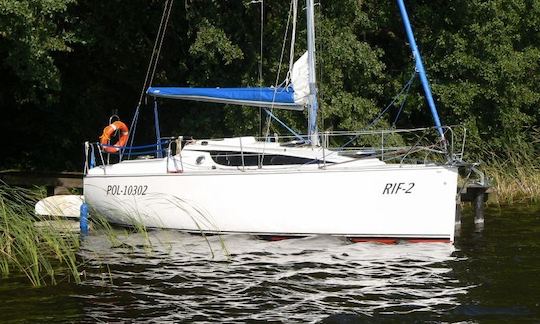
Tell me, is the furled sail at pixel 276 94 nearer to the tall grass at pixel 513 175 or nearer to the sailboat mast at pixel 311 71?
the sailboat mast at pixel 311 71

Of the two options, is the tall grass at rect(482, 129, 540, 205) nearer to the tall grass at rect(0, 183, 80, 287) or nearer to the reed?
the reed

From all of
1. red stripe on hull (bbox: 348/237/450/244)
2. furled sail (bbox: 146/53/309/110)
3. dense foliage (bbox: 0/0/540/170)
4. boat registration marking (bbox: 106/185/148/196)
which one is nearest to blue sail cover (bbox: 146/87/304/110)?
furled sail (bbox: 146/53/309/110)

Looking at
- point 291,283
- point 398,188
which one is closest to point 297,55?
point 398,188

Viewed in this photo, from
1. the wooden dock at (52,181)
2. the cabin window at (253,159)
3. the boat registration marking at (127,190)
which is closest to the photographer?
the cabin window at (253,159)

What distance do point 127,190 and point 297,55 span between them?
8.56 meters

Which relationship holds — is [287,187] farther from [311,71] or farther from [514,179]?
[514,179]

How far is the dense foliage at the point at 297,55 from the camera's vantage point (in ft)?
79.3

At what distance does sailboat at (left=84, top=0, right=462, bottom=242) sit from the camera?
15.5 meters

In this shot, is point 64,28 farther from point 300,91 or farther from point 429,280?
point 429,280

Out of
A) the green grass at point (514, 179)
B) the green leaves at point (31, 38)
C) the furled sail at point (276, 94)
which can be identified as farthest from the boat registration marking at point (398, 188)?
the green leaves at point (31, 38)

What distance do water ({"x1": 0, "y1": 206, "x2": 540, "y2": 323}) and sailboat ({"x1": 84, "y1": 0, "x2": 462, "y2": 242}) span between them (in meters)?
0.37

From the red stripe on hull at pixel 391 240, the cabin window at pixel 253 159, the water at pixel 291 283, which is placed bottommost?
the water at pixel 291 283

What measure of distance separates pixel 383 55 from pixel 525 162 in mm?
5715

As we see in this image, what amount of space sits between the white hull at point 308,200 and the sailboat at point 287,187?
0.06 ft
